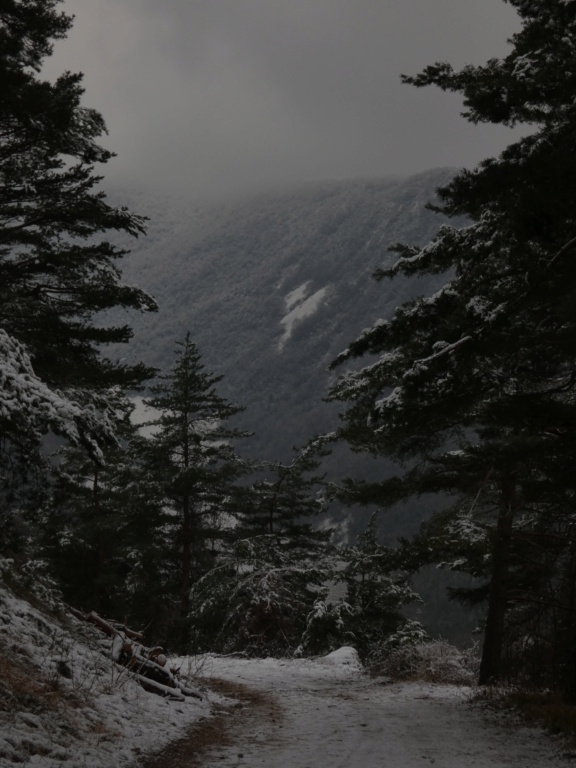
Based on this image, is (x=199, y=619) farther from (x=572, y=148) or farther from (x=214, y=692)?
(x=572, y=148)

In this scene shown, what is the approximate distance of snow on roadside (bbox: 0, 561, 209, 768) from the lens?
→ 4.97m

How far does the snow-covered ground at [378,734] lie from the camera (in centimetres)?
604

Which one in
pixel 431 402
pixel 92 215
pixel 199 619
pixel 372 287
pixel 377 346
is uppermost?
pixel 372 287

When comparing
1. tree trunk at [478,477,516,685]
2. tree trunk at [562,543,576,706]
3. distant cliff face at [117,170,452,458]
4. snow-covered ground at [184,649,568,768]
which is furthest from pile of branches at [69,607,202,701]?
distant cliff face at [117,170,452,458]

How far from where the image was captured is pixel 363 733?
25.0ft

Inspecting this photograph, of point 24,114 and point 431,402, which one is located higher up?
point 24,114

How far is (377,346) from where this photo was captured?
8422mm

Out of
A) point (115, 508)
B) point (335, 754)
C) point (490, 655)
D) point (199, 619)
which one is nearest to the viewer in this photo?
point (335, 754)

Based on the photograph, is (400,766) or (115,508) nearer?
(400,766)

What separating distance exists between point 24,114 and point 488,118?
20.4ft

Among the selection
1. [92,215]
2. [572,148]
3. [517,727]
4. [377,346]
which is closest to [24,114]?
[92,215]

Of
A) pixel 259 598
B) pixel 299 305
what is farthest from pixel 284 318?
pixel 259 598

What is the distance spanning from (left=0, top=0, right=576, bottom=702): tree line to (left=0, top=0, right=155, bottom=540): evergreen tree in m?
0.04

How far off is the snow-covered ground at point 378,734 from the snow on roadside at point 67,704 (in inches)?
35.3
